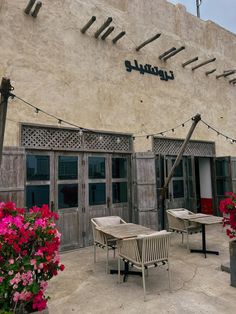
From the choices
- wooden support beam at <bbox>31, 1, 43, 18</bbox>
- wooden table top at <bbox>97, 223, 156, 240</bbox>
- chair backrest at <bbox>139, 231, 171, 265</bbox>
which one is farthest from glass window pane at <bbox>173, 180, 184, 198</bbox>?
wooden support beam at <bbox>31, 1, 43, 18</bbox>

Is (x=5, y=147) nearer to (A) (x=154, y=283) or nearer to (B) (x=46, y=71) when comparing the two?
(B) (x=46, y=71)

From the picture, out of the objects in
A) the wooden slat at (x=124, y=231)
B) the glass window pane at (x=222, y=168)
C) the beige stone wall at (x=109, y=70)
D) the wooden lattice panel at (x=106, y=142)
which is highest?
the beige stone wall at (x=109, y=70)

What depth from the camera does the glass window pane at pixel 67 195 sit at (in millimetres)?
5492

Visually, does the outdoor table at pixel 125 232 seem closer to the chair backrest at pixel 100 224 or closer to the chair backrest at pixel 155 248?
the chair backrest at pixel 100 224

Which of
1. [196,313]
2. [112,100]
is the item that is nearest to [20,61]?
[112,100]

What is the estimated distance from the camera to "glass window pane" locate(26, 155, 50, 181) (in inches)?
201

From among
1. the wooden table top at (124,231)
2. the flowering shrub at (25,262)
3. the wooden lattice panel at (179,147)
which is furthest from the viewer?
the wooden lattice panel at (179,147)

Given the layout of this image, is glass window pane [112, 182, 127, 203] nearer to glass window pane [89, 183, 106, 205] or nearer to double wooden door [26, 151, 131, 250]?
double wooden door [26, 151, 131, 250]

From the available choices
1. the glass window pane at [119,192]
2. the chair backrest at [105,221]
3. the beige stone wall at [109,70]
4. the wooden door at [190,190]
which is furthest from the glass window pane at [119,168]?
the wooden door at [190,190]

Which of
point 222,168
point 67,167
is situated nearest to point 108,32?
point 67,167

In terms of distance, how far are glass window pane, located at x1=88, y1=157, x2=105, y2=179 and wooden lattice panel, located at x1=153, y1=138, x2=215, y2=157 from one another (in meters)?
1.80

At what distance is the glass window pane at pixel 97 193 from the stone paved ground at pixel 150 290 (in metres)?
1.52

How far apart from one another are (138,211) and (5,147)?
3.41m

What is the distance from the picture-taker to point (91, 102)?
19.8 feet
